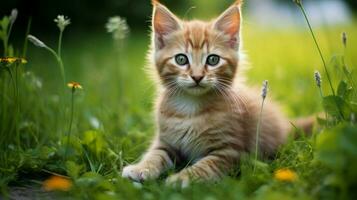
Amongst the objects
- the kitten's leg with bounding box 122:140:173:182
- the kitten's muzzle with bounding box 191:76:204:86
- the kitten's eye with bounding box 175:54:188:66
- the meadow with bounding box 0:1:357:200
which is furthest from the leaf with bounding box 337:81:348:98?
the kitten's leg with bounding box 122:140:173:182

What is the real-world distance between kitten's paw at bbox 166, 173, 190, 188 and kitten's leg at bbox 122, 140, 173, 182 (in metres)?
0.16

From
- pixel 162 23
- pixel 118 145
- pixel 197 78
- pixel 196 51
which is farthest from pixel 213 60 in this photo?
pixel 118 145

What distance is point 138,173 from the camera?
99.2 inches

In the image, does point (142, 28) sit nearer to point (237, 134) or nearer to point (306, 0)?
point (306, 0)

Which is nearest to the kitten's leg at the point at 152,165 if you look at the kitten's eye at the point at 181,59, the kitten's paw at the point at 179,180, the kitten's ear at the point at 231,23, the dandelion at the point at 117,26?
the kitten's paw at the point at 179,180

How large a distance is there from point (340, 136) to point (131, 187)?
0.85 m

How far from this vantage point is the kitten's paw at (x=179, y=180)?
227 cm

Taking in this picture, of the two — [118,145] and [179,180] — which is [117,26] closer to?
[118,145]

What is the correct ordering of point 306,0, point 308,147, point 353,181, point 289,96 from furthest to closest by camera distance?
point 306,0 < point 289,96 < point 308,147 < point 353,181

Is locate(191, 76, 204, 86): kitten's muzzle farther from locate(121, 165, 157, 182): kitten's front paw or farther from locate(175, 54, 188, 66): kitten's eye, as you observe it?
locate(121, 165, 157, 182): kitten's front paw

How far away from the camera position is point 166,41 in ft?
9.64

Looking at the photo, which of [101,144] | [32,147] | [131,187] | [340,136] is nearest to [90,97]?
[32,147]

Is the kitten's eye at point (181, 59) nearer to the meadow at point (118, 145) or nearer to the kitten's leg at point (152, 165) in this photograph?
the meadow at point (118, 145)

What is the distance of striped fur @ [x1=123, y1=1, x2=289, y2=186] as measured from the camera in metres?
2.70
